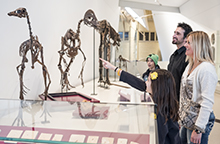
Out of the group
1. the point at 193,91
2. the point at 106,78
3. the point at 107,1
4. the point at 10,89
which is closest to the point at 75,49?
the point at 10,89

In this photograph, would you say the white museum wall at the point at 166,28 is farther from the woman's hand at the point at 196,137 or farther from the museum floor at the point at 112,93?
Result: the woman's hand at the point at 196,137

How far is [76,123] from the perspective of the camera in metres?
0.80

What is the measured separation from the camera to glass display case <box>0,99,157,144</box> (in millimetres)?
711

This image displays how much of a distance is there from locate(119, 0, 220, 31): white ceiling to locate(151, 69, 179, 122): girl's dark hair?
4058 millimetres

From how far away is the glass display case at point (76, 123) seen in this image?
71 cm

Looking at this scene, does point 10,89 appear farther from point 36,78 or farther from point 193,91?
point 193,91

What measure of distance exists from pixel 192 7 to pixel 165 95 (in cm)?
679

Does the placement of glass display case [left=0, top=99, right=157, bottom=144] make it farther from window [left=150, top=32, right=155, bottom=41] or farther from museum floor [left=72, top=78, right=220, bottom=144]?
window [left=150, top=32, right=155, bottom=41]

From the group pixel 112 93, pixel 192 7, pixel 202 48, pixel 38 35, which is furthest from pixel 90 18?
pixel 192 7

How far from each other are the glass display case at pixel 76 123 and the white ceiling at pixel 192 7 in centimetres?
480

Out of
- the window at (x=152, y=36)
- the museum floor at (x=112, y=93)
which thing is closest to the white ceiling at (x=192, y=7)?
the museum floor at (x=112, y=93)

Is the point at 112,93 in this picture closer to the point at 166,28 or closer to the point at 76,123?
the point at 76,123

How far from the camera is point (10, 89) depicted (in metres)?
1.95

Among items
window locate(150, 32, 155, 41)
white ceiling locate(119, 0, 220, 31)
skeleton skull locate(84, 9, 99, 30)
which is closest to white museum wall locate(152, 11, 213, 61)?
window locate(150, 32, 155, 41)
